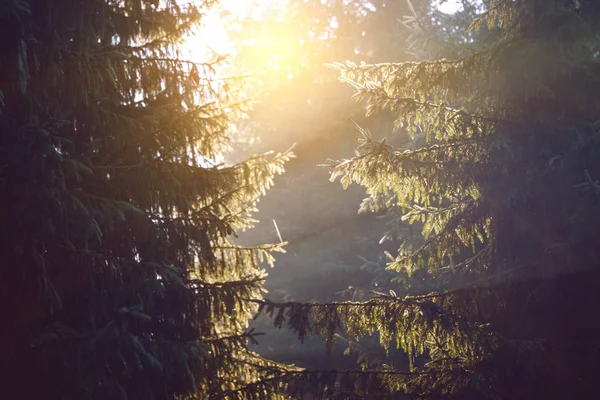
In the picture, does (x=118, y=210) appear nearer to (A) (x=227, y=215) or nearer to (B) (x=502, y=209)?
(A) (x=227, y=215)

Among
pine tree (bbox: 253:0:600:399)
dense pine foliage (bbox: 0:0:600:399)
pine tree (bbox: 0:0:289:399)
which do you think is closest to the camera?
pine tree (bbox: 0:0:289:399)

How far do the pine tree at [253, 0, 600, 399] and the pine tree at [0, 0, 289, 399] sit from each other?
3.45ft

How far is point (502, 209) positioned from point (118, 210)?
4.50 m

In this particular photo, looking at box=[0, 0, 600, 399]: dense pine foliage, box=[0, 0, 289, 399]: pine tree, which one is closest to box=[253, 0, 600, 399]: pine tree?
box=[0, 0, 600, 399]: dense pine foliage

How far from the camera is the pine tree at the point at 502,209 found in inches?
201

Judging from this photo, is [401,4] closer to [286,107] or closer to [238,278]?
[286,107]

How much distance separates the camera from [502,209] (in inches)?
234

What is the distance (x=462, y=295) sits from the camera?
568cm

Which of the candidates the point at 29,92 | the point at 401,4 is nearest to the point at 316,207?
the point at 401,4

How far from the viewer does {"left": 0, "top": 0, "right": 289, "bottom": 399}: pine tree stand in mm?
3211

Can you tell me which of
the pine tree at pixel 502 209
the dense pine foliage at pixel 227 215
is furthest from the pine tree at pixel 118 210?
the pine tree at pixel 502 209

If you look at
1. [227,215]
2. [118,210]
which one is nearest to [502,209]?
[227,215]

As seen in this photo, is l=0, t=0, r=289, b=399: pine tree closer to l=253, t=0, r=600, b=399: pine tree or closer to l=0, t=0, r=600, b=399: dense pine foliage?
l=0, t=0, r=600, b=399: dense pine foliage

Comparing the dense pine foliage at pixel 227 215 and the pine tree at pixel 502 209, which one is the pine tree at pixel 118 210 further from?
the pine tree at pixel 502 209
